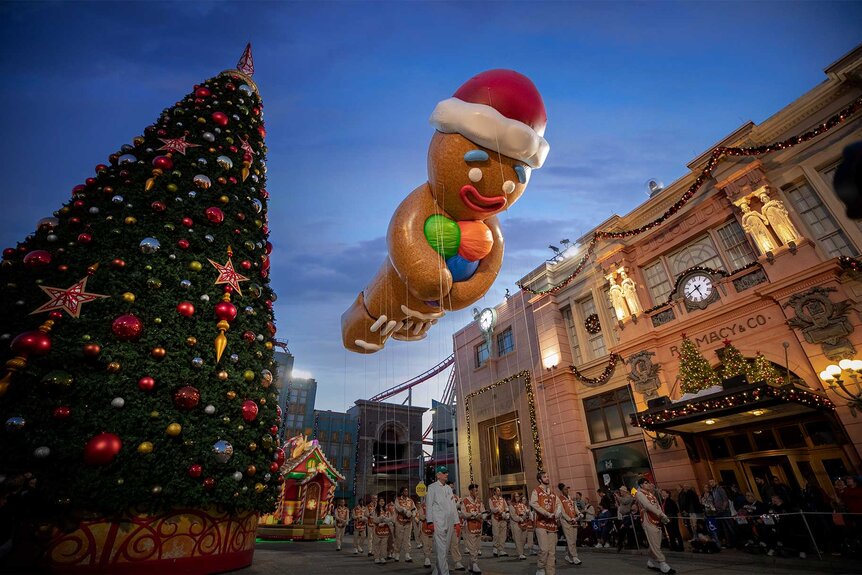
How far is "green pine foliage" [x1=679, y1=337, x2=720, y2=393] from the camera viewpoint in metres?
11.2

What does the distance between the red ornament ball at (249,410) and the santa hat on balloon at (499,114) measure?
4.47m

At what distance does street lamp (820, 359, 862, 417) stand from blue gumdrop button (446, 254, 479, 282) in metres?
9.19

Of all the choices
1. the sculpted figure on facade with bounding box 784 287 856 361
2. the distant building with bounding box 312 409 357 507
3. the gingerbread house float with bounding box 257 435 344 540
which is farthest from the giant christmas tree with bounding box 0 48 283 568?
the distant building with bounding box 312 409 357 507

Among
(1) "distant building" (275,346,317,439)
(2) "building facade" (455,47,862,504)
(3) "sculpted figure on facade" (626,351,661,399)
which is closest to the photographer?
(2) "building facade" (455,47,862,504)

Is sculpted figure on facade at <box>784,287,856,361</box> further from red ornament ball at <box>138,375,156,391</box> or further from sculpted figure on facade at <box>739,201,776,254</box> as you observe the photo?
red ornament ball at <box>138,375,156,391</box>

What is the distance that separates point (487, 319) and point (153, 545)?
16.8 m

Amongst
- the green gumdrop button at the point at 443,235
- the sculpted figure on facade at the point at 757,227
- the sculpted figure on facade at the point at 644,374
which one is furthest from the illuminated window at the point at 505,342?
the green gumdrop button at the point at 443,235

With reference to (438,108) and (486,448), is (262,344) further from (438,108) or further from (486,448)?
(486,448)

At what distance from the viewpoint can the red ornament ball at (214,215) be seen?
5832 millimetres

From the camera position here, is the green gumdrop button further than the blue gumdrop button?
No

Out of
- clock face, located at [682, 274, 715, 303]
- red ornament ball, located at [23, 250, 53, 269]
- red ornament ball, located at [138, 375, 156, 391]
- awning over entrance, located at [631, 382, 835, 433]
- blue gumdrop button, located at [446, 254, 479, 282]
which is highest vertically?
clock face, located at [682, 274, 715, 303]

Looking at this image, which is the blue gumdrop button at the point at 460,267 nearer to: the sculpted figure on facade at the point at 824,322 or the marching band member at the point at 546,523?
the marching band member at the point at 546,523

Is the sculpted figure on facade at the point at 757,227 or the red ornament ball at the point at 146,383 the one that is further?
the sculpted figure on facade at the point at 757,227

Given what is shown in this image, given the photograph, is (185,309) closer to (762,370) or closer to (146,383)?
(146,383)
